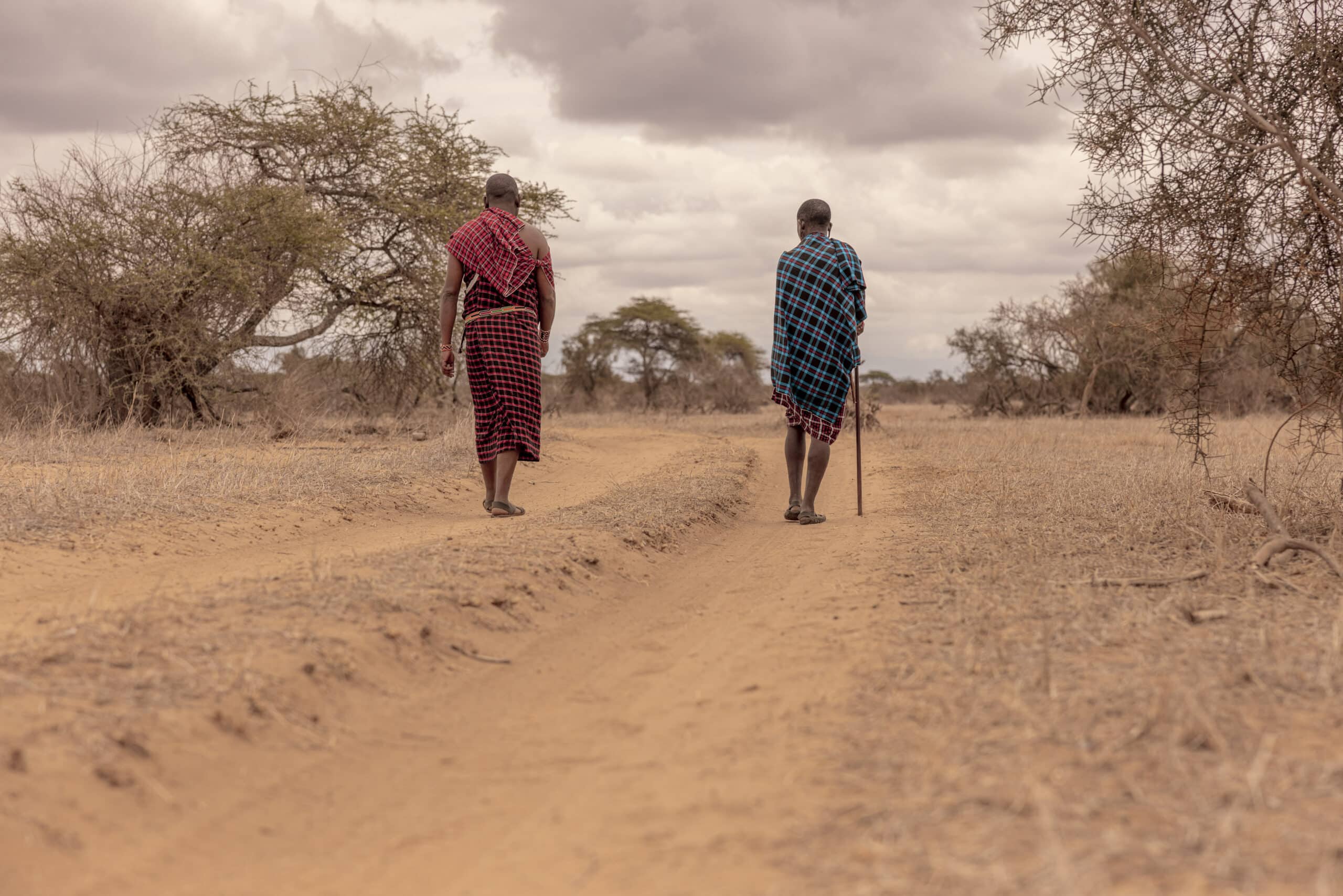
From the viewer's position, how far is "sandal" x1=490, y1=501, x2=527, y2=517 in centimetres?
721

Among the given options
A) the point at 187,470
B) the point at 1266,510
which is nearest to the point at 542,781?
the point at 1266,510

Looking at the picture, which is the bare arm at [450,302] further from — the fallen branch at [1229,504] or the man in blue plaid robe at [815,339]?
the fallen branch at [1229,504]

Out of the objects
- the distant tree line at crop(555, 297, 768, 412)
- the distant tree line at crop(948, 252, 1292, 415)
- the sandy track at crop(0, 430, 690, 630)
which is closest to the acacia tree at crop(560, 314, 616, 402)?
the distant tree line at crop(555, 297, 768, 412)

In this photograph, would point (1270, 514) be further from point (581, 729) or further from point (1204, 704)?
point (581, 729)

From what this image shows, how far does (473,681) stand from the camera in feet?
12.1

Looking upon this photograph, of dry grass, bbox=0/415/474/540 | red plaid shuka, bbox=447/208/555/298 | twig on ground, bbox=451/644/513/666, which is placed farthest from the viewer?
red plaid shuka, bbox=447/208/555/298

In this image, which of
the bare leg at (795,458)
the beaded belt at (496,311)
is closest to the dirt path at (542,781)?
the bare leg at (795,458)

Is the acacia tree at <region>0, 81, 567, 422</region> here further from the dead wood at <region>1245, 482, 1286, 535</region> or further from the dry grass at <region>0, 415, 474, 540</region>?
the dead wood at <region>1245, 482, 1286, 535</region>

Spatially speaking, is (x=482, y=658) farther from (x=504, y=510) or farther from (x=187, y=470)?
(x=187, y=470)

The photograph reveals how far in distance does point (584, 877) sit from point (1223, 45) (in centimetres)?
582

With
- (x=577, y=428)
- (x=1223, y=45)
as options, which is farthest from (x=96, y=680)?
(x=577, y=428)

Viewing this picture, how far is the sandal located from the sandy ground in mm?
1323

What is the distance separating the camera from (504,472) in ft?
23.8

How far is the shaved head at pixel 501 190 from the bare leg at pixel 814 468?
2.52 m
